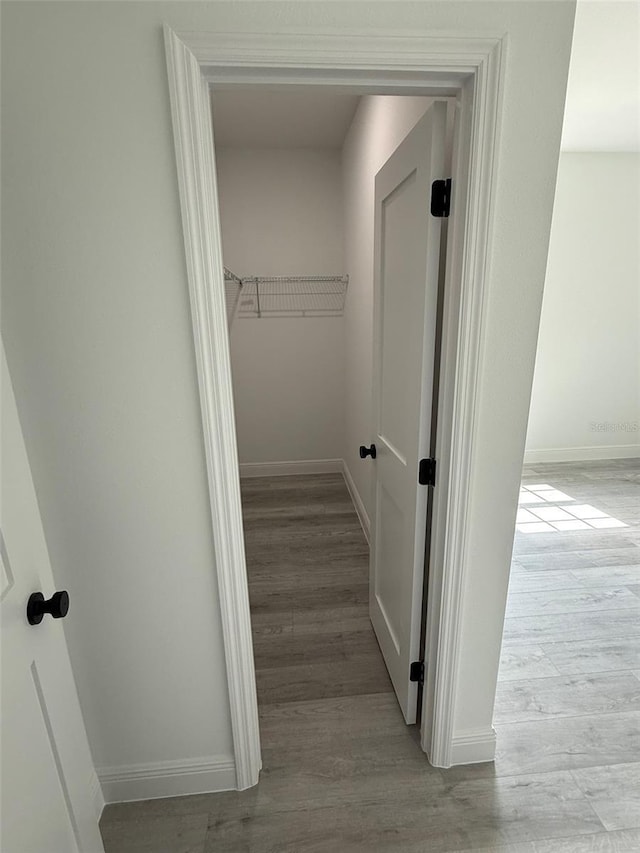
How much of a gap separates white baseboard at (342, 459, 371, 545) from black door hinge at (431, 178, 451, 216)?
1.91 meters

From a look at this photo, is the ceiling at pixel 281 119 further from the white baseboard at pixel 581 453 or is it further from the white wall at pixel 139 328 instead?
the white baseboard at pixel 581 453

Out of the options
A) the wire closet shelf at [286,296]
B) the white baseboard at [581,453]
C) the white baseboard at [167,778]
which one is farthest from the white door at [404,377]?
the white baseboard at [581,453]

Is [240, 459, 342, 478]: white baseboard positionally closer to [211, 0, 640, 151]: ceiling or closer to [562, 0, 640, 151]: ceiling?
[211, 0, 640, 151]: ceiling

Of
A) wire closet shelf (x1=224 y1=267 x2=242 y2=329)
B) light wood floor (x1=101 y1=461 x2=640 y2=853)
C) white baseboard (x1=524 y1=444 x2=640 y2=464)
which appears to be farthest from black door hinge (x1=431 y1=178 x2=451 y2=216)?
white baseboard (x1=524 y1=444 x2=640 y2=464)

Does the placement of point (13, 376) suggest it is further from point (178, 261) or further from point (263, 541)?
point (263, 541)

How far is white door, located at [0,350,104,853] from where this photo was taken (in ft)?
2.63

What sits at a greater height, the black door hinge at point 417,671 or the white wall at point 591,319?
the white wall at point 591,319

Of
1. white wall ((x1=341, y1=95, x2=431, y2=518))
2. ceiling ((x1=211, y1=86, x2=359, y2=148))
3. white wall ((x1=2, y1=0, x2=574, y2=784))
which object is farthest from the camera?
ceiling ((x1=211, y1=86, x2=359, y2=148))

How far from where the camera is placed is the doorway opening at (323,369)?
153cm

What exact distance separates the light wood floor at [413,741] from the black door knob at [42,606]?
3.14 feet

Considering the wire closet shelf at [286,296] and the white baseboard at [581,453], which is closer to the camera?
the wire closet shelf at [286,296]

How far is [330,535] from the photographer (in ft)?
9.87

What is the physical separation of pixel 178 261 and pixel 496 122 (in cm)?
77

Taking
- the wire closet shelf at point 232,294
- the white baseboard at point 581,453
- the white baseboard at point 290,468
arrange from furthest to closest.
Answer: the white baseboard at point 581,453 < the white baseboard at point 290,468 < the wire closet shelf at point 232,294
